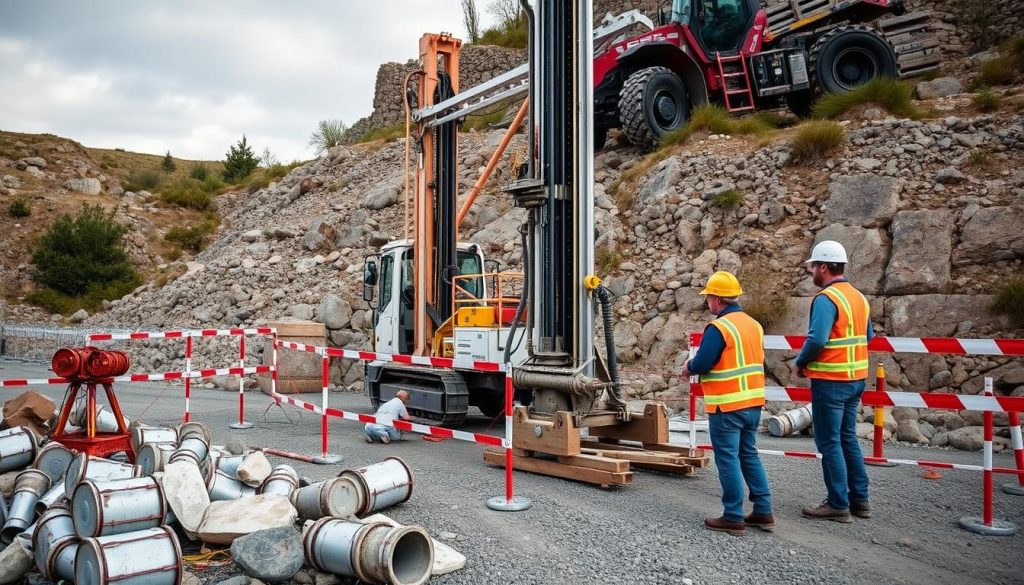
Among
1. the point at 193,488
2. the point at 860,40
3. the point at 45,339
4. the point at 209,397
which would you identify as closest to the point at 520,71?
the point at 193,488

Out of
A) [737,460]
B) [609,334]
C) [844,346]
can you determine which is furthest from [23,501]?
[844,346]

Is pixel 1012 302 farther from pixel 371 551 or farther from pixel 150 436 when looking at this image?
pixel 150 436

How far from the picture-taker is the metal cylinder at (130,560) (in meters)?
3.79

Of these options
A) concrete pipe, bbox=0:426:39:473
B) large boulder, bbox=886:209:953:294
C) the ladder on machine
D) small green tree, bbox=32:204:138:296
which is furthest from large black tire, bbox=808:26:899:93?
small green tree, bbox=32:204:138:296

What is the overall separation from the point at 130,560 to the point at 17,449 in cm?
292

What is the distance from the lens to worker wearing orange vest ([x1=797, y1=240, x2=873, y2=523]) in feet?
17.4

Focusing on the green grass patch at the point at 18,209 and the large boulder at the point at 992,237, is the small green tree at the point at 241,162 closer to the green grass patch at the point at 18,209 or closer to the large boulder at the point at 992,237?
the green grass patch at the point at 18,209

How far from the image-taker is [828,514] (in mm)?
5395

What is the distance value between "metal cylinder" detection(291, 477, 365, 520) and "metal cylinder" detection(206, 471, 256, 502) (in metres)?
0.62

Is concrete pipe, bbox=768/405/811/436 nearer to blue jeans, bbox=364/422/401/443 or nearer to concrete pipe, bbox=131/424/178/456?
blue jeans, bbox=364/422/401/443

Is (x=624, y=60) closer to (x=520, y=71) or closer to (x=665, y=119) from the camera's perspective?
(x=665, y=119)

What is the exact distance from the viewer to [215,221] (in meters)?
33.4

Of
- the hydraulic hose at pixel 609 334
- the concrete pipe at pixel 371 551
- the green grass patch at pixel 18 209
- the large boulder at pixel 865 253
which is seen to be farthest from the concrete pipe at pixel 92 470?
the green grass patch at pixel 18 209

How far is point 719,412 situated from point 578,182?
2.83 m
